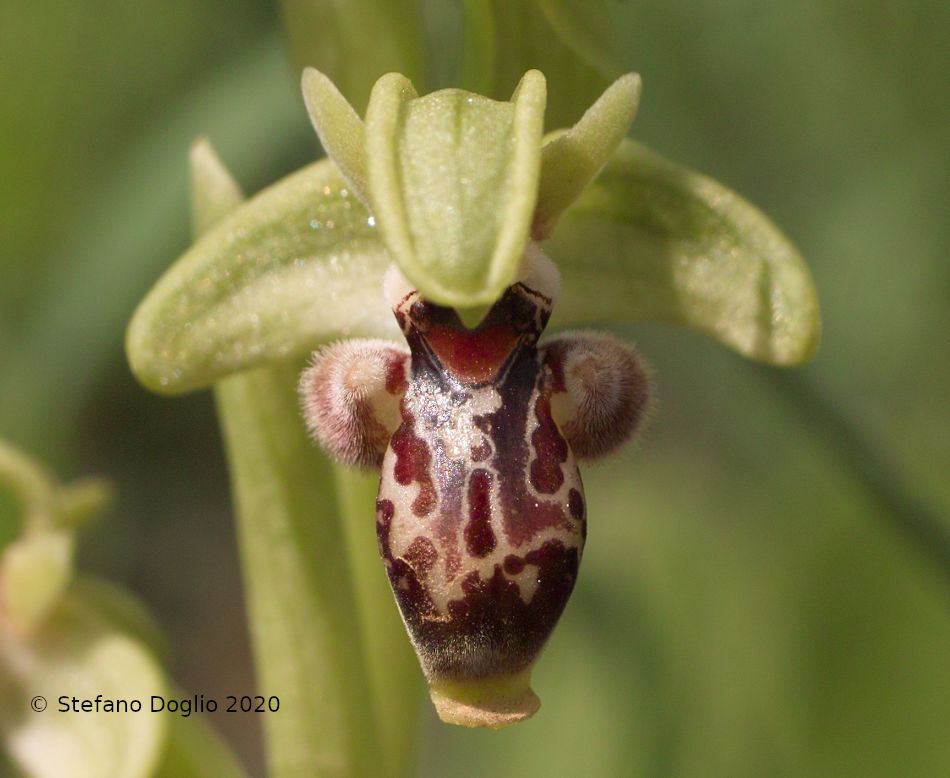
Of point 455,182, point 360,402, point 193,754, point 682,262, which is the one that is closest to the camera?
point 455,182

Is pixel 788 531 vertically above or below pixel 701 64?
below

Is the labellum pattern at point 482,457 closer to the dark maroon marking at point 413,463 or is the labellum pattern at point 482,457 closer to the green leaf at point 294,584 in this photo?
the dark maroon marking at point 413,463

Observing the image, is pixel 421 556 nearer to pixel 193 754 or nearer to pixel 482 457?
pixel 482 457

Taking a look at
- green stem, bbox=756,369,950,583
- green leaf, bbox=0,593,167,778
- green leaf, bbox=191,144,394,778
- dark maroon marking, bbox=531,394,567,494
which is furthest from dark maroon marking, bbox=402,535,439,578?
green stem, bbox=756,369,950,583

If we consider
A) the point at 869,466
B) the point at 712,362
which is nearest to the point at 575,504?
the point at 869,466

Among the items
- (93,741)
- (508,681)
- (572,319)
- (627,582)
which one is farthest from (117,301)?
(508,681)

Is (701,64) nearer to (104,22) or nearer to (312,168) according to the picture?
(104,22)

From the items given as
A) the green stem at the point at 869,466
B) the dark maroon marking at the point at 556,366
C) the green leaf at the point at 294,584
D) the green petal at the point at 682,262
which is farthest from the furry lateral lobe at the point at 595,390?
the green stem at the point at 869,466
